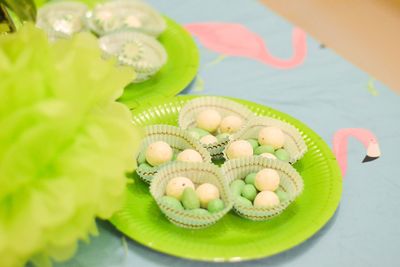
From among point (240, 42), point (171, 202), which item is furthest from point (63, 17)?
point (171, 202)

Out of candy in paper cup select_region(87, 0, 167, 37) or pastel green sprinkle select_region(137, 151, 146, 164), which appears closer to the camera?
pastel green sprinkle select_region(137, 151, 146, 164)

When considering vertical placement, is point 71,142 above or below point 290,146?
above

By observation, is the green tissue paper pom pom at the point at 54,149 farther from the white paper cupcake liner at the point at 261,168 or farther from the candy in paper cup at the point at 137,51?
the candy in paper cup at the point at 137,51

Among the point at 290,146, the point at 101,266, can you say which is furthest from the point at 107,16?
the point at 101,266

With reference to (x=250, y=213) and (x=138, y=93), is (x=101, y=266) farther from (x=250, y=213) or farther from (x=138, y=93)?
(x=138, y=93)

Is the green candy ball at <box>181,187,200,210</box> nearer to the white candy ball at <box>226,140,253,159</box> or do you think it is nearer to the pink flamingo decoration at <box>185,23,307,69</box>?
the white candy ball at <box>226,140,253,159</box>


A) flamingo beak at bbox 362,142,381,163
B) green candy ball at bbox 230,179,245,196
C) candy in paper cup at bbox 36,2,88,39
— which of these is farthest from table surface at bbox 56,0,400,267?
candy in paper cup at bbox 36,2,88,39
